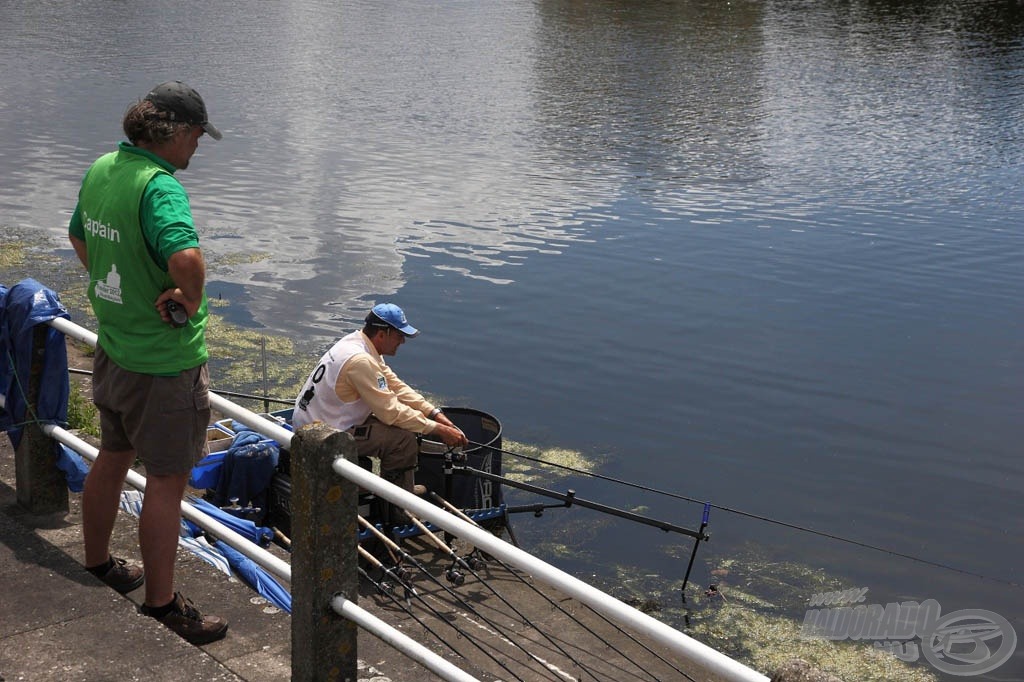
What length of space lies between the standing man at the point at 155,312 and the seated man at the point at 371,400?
11.0ft

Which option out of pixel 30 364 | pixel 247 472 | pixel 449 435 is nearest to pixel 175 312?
pixel 30 364

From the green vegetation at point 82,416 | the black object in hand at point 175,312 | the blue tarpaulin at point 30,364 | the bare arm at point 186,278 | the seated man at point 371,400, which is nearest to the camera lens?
the bare arm at point 186,278

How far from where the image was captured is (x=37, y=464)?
14.5ft

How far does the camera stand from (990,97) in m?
28.8

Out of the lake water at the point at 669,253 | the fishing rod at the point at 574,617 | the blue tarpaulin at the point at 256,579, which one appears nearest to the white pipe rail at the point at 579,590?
the blue tarpaulin at the point at 256,579

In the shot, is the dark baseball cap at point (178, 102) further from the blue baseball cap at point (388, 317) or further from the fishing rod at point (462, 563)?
the fishing rod at point (462, 563)

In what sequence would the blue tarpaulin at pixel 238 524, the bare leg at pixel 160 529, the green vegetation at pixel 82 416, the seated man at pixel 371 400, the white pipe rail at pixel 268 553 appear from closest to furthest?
the white pipe rail at pixel 268 553, the bare leg at pixel 160 529, the blue tarpaulin at pixel 238 524, the seated man at pixel 371 400, the green vegetation at pixel 82 416

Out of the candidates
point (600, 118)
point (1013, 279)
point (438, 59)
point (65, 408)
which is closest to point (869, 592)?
point (65, 408)

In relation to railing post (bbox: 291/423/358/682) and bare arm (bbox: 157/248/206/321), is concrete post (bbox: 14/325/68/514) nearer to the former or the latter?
bare arm (bbox: 157/248/206/321)

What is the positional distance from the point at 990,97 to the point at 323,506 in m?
28.8

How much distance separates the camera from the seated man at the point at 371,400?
282 inches

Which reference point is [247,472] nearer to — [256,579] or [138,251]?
[256,579]

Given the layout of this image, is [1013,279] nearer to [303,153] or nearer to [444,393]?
[444,393]

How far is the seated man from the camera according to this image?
716cm
